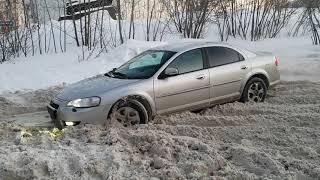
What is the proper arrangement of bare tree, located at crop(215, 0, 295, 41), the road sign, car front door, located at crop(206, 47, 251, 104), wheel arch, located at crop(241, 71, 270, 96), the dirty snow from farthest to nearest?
bare tree, located at crop(215, 0, 295, 41), the road sign, wheel arch, located at crop(241, 71, 270, 96), car front door, located at crop(206, 47, 251, 104), the dirty snow

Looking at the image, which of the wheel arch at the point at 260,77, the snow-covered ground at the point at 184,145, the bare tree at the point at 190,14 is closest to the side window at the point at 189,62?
the snow-covered ground at the point at 184,145

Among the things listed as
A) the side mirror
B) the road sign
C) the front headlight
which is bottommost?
the front headlight

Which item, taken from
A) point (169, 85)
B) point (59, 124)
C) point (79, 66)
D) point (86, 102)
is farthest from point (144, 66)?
point (79, 66)

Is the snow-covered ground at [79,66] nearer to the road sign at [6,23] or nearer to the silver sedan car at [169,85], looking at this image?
the road sign at [6,23]

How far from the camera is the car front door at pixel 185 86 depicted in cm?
802

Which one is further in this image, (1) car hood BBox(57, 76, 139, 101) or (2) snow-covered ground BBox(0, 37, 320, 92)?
(2) snow-covered ground BBox(0, 37, 320, 92)

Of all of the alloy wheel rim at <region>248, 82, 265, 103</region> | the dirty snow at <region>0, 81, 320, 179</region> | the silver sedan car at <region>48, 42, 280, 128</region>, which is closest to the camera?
the dirty snow at <region>0, 81, 320, 179</region>

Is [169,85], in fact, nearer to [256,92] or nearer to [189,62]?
[189,62]

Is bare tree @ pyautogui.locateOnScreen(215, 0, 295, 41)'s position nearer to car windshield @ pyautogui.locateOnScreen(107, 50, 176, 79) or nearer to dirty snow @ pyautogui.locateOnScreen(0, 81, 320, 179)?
car windshield @ pyautogui.locateOnScreen(107, 50, 176, 79)

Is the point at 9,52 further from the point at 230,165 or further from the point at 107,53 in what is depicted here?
the point at 230,165

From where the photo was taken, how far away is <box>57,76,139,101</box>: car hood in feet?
25.3

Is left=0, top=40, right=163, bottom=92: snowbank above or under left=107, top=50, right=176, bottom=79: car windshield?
under

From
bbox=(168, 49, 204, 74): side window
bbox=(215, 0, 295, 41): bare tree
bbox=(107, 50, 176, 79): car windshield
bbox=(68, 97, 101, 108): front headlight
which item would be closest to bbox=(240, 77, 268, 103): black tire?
bbox=(168, 49, 204, 74): side window

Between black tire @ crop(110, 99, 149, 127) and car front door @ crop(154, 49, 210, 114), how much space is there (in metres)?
0.29
